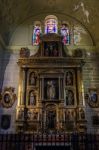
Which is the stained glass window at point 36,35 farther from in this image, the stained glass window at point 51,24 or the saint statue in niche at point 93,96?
the saint statue in niche at point 93,96

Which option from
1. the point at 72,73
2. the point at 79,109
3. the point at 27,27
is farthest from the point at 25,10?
the point at 79,109

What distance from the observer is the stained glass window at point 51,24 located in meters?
15.2

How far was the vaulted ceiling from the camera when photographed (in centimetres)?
1399

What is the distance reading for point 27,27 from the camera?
50.3 ft

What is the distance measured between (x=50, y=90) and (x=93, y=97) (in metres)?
2.39

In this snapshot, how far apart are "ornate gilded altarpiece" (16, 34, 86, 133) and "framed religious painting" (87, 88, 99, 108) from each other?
0.60 m

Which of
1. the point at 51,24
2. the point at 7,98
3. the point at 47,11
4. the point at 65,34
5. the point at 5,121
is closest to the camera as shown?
the point at 5,121

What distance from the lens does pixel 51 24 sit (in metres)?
15.4

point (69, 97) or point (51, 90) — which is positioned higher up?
point (51, 90)

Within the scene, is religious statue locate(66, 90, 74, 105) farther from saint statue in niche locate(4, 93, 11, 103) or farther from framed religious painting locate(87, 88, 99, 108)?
saint statue in niche locate(4, 93, 11, 103)

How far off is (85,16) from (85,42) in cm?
163

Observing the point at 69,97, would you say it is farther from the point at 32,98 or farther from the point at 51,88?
the point at 32,98

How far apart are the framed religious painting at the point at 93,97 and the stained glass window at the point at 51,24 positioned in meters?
4.52

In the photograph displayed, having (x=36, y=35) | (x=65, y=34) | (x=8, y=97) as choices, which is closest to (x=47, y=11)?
(x=36, y=35)
